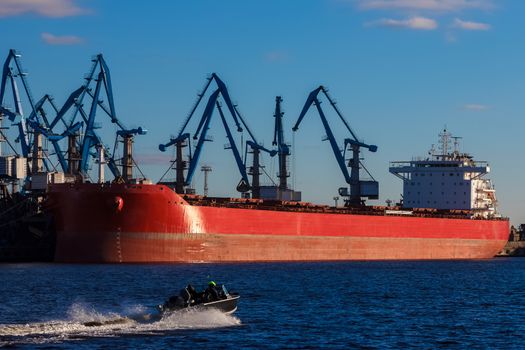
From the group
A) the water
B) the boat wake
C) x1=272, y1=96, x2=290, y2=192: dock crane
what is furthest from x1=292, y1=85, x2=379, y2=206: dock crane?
the boat wake

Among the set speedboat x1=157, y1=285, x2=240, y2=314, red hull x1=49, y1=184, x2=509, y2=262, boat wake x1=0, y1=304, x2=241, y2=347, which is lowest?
boat wake x1=0, y1=304, x2=241, y2=347

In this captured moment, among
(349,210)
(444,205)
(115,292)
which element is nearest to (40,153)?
(349,210)

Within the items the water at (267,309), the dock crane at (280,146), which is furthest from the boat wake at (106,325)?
the dock crane at (280,146)

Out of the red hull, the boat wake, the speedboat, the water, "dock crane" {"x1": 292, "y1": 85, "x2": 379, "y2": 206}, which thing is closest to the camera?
the boat wake

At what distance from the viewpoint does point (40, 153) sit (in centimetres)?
7569

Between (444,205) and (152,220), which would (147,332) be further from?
(444,205)

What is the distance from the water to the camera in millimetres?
31391

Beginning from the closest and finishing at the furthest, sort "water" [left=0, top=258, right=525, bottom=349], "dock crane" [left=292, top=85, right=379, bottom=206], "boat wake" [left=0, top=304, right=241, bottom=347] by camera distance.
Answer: "boat wake" [left=0, top=304, right=241, bottom=347]
"water" [left=0, top=258, right=525, bottom=349]
"dock crane" [left=292, top=85, right=379, bottom=206]

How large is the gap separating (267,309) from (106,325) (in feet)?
30.6

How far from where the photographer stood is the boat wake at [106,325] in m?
30.5

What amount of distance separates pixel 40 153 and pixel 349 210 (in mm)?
23975

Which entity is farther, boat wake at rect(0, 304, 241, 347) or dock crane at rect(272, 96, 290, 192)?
dock crane at rect(272, 96, 290, 192)

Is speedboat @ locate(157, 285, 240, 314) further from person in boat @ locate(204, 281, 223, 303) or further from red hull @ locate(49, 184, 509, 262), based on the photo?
red hull @ locate(49, 184, 509, 262)

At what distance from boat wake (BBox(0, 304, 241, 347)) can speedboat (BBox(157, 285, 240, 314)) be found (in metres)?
0.16
